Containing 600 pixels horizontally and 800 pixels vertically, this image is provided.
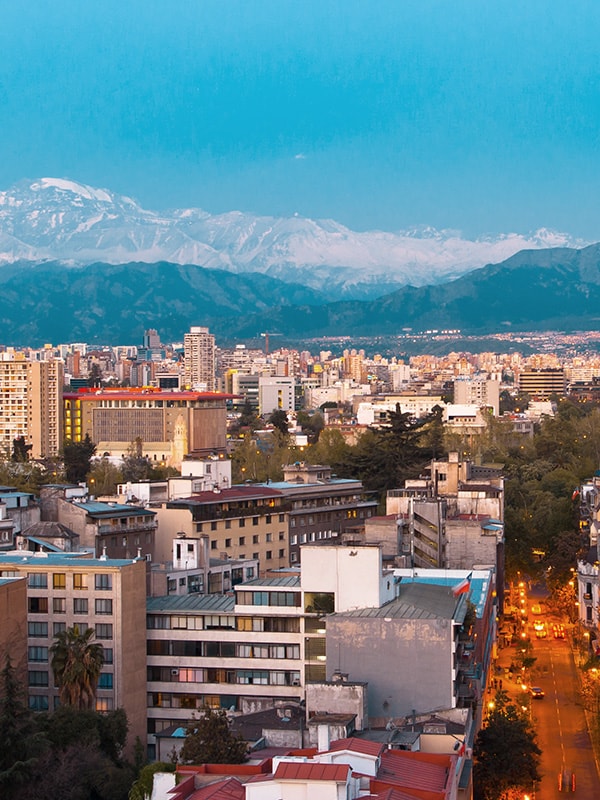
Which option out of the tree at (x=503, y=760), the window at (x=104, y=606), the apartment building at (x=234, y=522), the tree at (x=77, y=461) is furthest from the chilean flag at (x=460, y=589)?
the tree at (x=77, y=461)

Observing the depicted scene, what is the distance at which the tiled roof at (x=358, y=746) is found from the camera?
20.2m

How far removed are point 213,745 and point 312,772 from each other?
432 centimetres

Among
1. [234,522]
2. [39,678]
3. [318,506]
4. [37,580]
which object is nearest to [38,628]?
[37,580]

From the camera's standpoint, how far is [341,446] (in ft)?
261

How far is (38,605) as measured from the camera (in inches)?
1270

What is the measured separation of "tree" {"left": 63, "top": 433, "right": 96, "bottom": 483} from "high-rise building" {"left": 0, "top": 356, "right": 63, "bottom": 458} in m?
29.8

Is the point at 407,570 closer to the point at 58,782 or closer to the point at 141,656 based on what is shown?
the point at 141,656

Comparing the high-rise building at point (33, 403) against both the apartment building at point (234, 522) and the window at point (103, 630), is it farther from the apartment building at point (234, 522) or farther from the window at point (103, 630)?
the window at point (103, 630)

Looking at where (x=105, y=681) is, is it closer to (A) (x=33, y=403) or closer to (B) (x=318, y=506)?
(B) (x=318, y=506)

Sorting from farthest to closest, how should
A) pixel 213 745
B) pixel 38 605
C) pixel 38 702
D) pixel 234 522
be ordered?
1. pixel 234 522
2. pixel 38 605
3. pixel 38 702
4. pixel 213 745

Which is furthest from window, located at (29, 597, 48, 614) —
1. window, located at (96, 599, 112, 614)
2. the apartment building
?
the apartment building

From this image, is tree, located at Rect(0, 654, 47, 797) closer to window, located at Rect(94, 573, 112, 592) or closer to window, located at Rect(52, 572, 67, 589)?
window, located at Rect(94, 573, 112, 592)

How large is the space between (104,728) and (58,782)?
3.21 metres

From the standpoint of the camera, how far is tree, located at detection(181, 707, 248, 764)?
22562 millimetres
